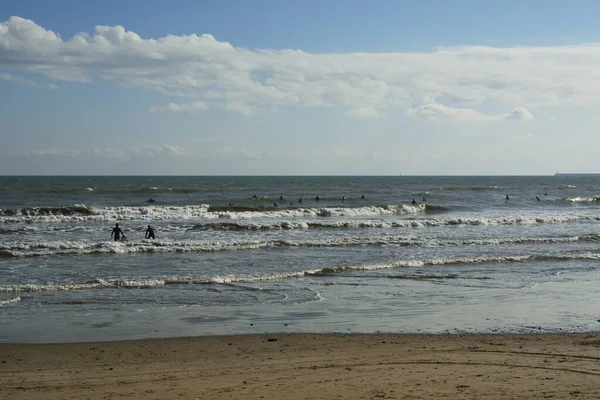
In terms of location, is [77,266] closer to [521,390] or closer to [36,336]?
[36,336]

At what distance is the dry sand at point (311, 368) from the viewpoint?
26.9ft

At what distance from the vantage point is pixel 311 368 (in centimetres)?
951

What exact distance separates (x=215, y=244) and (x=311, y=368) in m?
17.9

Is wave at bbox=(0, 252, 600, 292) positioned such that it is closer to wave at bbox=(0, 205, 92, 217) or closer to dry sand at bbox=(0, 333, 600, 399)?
dry sand at bbox=(0, 333, 600, 399)

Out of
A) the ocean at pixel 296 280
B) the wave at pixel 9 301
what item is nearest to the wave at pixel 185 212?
the ocean at pixel 296 280

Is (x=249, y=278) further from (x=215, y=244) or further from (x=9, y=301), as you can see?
(x=215, y=244)

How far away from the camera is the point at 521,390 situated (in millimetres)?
8109

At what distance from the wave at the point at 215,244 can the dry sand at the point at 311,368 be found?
14.4 meters

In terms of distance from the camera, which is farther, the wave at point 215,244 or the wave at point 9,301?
the wave at point 215,244

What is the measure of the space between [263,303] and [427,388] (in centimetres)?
749

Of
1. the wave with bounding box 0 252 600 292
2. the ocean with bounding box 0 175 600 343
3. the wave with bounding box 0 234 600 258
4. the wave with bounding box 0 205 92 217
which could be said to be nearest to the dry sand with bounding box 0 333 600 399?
the ocean with bounding box 0 175 600 343

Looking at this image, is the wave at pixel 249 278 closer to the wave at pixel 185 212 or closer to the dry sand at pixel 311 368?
the dry sand at pixel 311 368

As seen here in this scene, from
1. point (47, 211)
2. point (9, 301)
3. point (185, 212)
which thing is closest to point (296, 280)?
point (9, 301)

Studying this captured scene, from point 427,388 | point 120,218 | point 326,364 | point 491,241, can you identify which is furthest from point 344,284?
point 120,218
